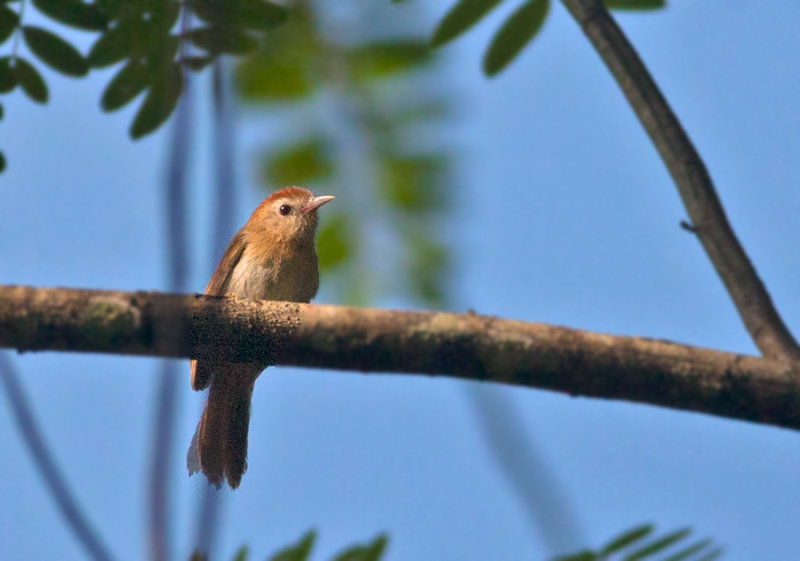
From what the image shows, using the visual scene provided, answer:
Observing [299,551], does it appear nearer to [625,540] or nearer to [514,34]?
[625,540]

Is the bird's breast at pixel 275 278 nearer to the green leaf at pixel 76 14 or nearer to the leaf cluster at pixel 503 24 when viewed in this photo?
the green leaf at pixel 76 14

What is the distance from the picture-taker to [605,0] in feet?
14.4

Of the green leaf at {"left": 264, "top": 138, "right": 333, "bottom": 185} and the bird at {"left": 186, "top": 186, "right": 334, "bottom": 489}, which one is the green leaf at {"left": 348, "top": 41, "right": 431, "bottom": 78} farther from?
the bird at {"left": 186, "top": 186, "right": 334, "bottom": 489}

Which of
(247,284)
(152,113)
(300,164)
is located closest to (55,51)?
(152,113)

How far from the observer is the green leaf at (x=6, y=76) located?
441 centimetres

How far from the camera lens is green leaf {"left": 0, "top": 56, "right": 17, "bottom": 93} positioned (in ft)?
14.5

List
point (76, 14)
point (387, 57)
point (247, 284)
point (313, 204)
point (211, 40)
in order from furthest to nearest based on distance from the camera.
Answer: point (313, 204), point (247, 284), point (76, 14), point (387, 57), point (211, 40)

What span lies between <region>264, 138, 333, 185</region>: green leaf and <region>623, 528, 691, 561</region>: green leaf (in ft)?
7.32

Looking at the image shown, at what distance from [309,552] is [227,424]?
325cm

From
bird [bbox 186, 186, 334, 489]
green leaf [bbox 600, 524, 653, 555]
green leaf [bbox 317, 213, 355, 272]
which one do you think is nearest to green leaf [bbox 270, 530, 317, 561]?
green leaf [bbox 600, 524, 653, 555]

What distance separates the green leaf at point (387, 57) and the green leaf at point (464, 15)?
7.5 inches

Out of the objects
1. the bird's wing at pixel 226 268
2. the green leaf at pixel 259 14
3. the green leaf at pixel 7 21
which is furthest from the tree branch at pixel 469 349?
the bird's wing at pixel 226 268

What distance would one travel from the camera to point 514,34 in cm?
430

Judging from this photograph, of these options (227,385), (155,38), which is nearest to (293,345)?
(155,38)
